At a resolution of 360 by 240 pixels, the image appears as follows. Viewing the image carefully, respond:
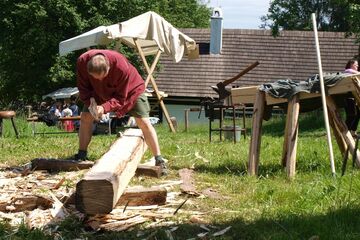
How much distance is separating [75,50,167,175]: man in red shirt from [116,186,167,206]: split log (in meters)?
1.46

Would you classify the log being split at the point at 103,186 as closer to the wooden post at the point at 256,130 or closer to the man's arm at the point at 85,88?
the man's arm at the point at 85,88

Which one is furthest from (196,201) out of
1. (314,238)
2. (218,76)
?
(218,76)

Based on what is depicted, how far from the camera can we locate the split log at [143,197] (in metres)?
4.92

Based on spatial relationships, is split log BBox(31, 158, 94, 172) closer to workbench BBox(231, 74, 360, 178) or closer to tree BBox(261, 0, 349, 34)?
workbench BBox(231, 74, 360, 178)

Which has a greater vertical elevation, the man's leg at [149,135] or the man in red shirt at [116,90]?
the man in red shirt at [116,90]

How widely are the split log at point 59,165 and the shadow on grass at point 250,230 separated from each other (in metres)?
2.46

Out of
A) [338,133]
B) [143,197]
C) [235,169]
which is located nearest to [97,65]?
[143,197]

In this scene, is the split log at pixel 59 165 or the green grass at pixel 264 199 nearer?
the green grass at pixel 264 199

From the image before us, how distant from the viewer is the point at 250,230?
4.21 m

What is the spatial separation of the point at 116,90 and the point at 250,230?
2.90 meters

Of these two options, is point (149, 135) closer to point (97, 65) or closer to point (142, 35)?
point (97, 65)

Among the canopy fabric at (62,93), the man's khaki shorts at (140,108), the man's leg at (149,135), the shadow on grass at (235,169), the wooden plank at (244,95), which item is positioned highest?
the wooden plank at (244,95)

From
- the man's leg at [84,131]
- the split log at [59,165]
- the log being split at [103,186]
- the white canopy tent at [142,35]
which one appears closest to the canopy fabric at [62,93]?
the white canopy tent at [142,35]

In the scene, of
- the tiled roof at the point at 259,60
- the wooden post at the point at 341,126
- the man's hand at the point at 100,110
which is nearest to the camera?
the man's hand at the point at 100,110
